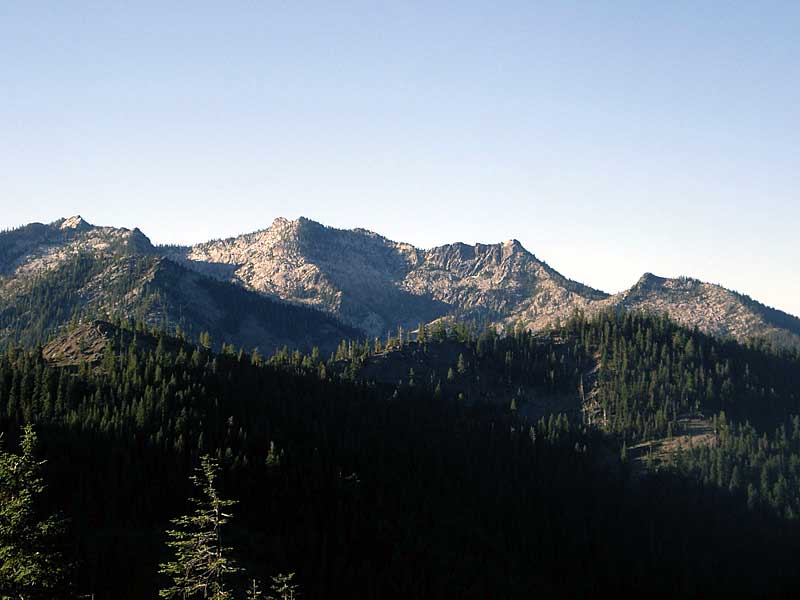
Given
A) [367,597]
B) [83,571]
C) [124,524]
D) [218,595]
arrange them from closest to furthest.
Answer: [218,595] → [83,571] → [124,524] → [367,597]

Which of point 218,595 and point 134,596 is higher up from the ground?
point 218,595

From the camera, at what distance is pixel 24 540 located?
38.9 m

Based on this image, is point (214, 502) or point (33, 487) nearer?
point (33, 487)

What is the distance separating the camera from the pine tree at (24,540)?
126ft

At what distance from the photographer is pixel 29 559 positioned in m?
38.8

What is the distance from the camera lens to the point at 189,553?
44562 mm

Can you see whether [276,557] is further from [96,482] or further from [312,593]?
[96,482]

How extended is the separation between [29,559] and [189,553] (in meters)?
8.68

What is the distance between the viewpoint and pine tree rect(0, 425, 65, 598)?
3844cm

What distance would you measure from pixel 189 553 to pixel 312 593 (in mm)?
154868

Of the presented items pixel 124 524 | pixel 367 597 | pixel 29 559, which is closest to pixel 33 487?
pixel 29 559

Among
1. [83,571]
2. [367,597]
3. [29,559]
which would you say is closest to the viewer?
[29,559]

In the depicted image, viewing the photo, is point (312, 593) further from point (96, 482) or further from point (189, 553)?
point (189, 553)

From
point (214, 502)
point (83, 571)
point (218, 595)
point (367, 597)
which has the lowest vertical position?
Result: point (367, 597)
